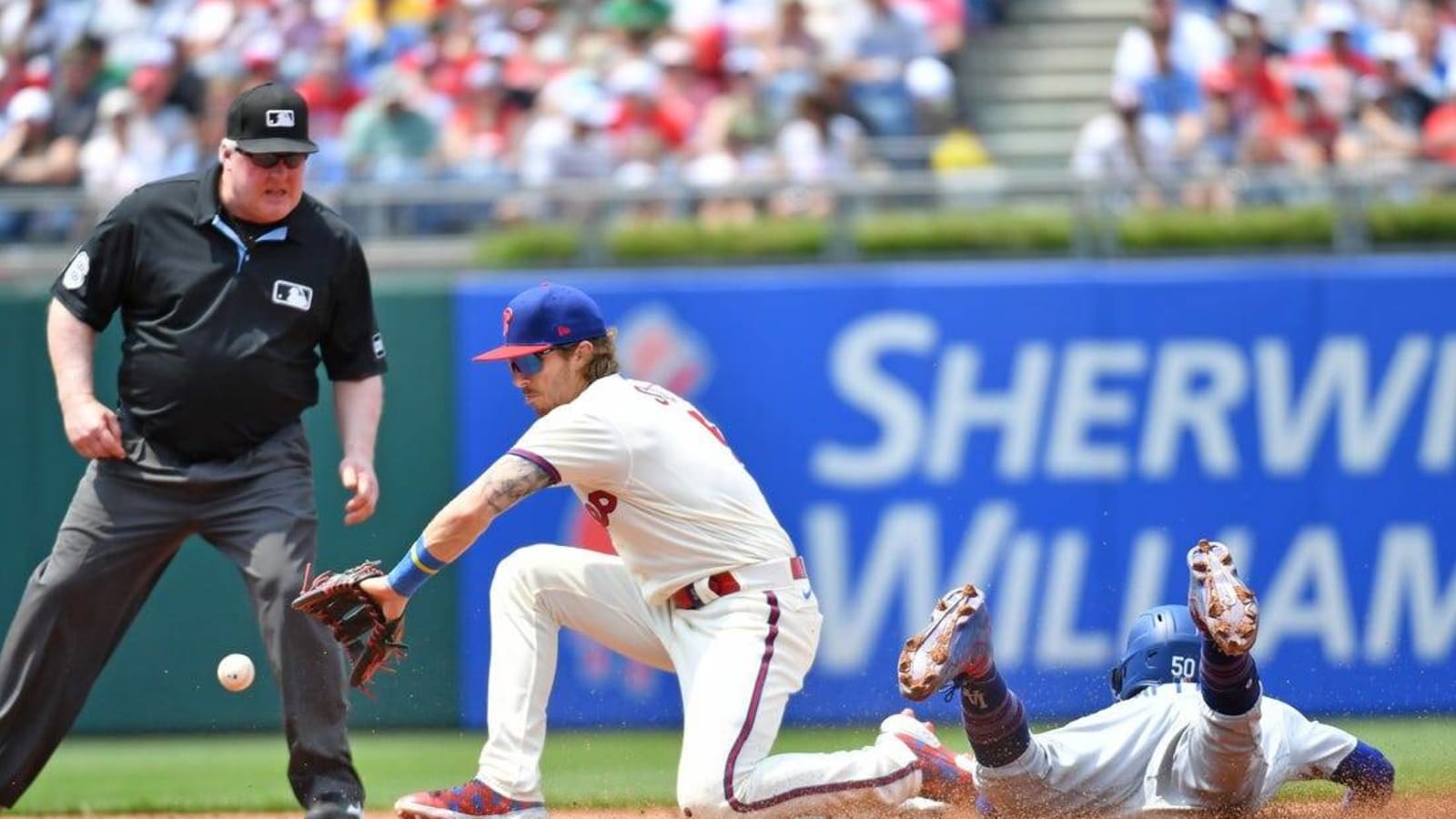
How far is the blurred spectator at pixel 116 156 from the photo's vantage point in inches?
480

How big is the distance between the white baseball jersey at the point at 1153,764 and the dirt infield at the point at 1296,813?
0.14 meters

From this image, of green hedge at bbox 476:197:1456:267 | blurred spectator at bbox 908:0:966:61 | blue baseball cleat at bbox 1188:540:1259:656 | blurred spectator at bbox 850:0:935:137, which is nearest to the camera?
blue baseball cleat at bbox 1188:540:1259:656

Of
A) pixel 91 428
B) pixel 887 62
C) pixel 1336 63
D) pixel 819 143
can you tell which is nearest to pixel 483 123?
pixel 819 143

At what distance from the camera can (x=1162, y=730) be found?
6.39 meters

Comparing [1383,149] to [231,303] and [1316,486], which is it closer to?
[1316,486]

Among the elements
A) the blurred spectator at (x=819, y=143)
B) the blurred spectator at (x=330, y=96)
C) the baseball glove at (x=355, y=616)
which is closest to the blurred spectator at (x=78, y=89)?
the blurred spectator at (x=330, y=96)

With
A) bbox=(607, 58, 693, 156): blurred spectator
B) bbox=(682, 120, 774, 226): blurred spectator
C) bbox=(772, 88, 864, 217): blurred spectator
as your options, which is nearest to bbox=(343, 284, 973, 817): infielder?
bbox=(682, 120, 774, 226): blurred spectator

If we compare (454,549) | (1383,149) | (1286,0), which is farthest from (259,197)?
(1286,0)

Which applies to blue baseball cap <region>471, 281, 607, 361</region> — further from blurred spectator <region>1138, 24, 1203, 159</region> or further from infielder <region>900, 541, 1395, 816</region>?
blurred spectator <region>1138, 24, 1203, 159</region>

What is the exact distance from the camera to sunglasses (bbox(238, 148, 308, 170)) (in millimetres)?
6289

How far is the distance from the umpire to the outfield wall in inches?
158

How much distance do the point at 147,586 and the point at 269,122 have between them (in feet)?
→ 4.76

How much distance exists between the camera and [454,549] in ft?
19.3

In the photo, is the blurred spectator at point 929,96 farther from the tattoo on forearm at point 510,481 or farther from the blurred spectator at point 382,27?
the tattoo on forearm at point 510,481
